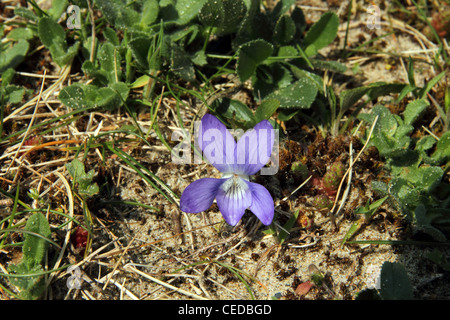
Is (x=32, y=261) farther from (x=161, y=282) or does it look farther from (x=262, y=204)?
(x=262, y=204)

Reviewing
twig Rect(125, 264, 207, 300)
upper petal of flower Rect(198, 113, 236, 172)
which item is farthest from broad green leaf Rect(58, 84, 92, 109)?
twig Rect(125, 264, 207, 300)

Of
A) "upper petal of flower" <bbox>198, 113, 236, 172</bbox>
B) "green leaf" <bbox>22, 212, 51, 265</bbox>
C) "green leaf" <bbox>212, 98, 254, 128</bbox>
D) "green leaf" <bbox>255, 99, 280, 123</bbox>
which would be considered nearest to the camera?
"upper petal of flower" <bbox>198, 113, 236, 172</bbox>

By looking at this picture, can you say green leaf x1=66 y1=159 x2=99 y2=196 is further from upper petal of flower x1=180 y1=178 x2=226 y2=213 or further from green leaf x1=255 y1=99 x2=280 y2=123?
green leaf x1=255 y1=99 x2=280 y2=123

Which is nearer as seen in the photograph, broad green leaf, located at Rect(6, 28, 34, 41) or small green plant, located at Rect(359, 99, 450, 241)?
small green plant, located at Rect(359, 99, 450, 241)

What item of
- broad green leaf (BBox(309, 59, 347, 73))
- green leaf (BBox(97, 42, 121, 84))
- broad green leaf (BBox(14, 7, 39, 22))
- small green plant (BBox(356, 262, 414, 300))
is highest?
broad green leaf (BBox(14, 7, 39, 22))

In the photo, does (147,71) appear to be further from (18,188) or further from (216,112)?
(18,188)
